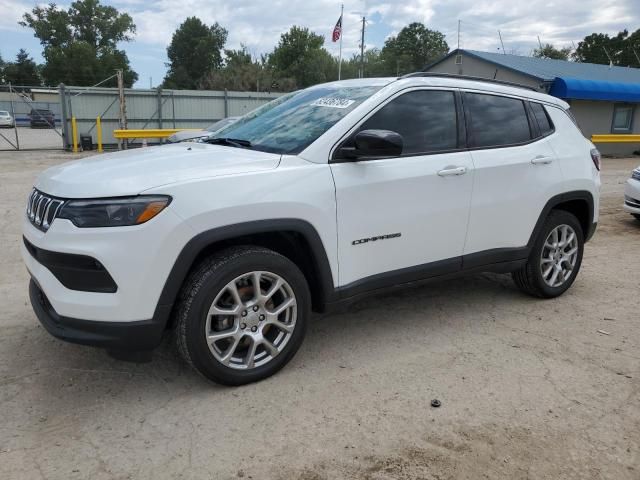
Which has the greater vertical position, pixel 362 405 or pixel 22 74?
pixel 22 74

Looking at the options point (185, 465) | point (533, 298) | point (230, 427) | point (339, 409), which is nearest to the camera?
point (185, 465)

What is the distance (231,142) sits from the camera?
377 cm

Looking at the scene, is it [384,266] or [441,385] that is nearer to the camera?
[441,385]

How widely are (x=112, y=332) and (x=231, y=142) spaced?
1.63 m

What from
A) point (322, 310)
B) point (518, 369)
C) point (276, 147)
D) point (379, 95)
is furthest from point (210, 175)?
Answer: point (518, 369)

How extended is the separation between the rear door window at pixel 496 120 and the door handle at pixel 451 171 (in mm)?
301

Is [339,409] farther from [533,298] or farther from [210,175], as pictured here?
[533,298]

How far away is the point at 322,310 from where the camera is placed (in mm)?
3420

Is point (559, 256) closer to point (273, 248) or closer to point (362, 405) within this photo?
point (362, 405)

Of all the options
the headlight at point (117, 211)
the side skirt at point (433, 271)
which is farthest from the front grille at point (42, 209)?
the side skirt at point (433, 271)

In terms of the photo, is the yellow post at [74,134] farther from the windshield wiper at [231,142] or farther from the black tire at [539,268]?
the black tire at [539,268]

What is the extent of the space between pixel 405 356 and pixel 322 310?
2.25 feet

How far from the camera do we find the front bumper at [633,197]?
7969 millimetres

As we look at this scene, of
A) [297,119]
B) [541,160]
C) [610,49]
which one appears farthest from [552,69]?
[610,49]
